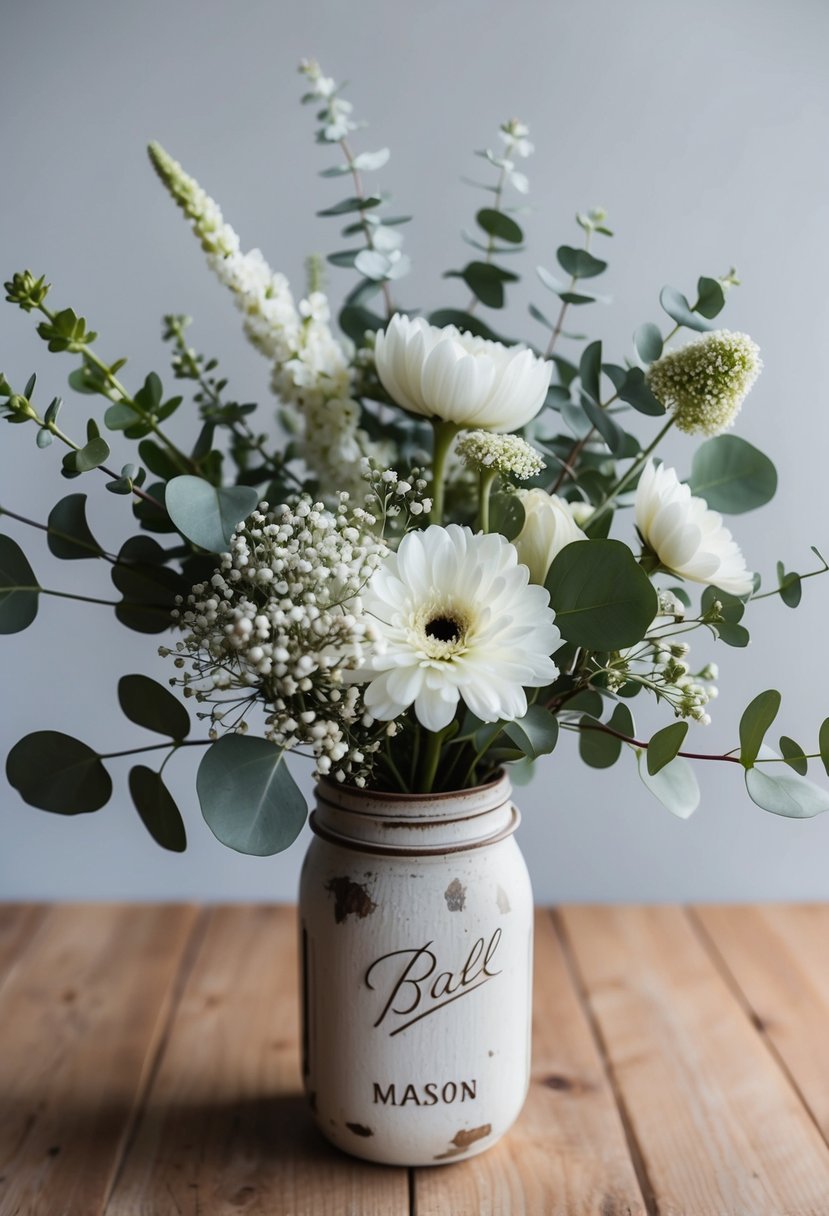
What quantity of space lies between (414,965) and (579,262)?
46 cm

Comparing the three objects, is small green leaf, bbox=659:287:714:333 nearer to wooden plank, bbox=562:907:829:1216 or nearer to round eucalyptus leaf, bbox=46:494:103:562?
round eucalyptus leaf, bbox=46:494:103:562

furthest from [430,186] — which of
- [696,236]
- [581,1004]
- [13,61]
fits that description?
[581,1004]

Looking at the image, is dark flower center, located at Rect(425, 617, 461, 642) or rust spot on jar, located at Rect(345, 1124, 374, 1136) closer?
dark flower center, located at Rect(425, 617, 461, 642)

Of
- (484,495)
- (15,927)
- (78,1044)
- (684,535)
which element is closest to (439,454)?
(484,495)

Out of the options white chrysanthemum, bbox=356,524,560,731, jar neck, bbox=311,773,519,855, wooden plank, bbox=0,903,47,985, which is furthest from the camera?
wooden plank, bbox=0,903,47,985

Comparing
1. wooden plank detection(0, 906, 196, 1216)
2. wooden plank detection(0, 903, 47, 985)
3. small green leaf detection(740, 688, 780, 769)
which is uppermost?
small green leaf detection(740, 688, 780, 769)

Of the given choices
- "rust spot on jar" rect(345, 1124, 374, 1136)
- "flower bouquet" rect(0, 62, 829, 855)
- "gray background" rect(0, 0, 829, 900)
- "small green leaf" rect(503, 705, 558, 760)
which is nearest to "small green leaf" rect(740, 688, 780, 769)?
"flower bouquet" rect(0, 62, 829, 855)

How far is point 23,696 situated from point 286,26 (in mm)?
664

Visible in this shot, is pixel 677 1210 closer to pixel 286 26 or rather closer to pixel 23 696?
pixel 23 696

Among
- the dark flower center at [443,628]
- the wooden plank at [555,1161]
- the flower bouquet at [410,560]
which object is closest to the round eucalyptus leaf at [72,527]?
the flower bouquet at [410,560]

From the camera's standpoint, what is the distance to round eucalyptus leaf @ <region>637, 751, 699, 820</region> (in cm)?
64

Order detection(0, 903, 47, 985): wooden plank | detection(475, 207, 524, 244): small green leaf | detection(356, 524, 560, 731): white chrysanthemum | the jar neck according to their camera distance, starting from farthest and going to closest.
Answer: detection(0, 903, 47, 985): wooden plank, detection(475, 207, 524, 244): small green leaf, the jar neck, detection(356, 524, 560, 731): white chrysanthemum

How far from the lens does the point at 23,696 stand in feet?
3.52

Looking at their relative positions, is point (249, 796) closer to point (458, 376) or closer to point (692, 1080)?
point (458, 376)
